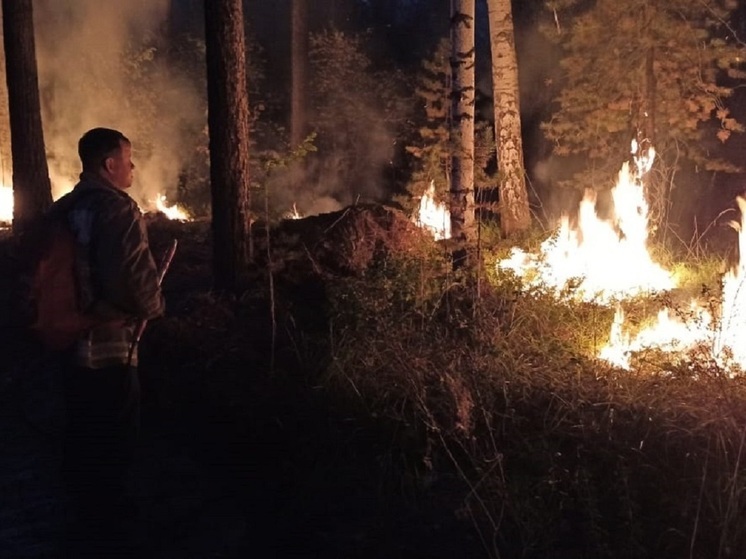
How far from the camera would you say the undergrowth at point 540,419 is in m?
3.61

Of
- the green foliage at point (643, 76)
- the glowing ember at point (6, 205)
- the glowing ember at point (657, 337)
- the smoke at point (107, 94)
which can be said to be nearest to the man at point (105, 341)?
the glowing ember at point (657, 337)

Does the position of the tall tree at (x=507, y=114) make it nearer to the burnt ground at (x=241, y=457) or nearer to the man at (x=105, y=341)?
the burnt ground at (x=241, y=457)

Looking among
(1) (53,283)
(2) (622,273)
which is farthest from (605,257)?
(1) (53,283)

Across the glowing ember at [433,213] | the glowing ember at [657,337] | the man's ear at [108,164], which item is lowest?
the glowing ember at [657,337]

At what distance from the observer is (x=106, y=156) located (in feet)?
12.1

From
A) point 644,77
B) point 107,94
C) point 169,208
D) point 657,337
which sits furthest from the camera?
point 107,94

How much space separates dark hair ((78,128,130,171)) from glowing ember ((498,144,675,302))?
4438 millimetres

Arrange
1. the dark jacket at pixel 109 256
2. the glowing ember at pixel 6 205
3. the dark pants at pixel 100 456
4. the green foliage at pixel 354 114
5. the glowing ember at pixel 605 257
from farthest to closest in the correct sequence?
the green foliage at pixel 354 114, the glowing ember at pixel 6 205, the glowing ember at pixel 605 257, the dark pants at pixel 100 456, the dark jacket at pixel 109 256

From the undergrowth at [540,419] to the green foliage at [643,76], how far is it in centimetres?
662

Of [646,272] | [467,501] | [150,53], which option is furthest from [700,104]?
[150,53]

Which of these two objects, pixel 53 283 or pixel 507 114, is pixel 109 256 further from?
pixel 507 114

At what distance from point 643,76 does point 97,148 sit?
1004cm

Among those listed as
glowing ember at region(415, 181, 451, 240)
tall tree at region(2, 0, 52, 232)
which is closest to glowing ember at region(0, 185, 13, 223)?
tall tree at region(2, 0, 52, 232)

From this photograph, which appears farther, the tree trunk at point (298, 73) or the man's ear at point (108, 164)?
the tree trunk at point (298, 73)
